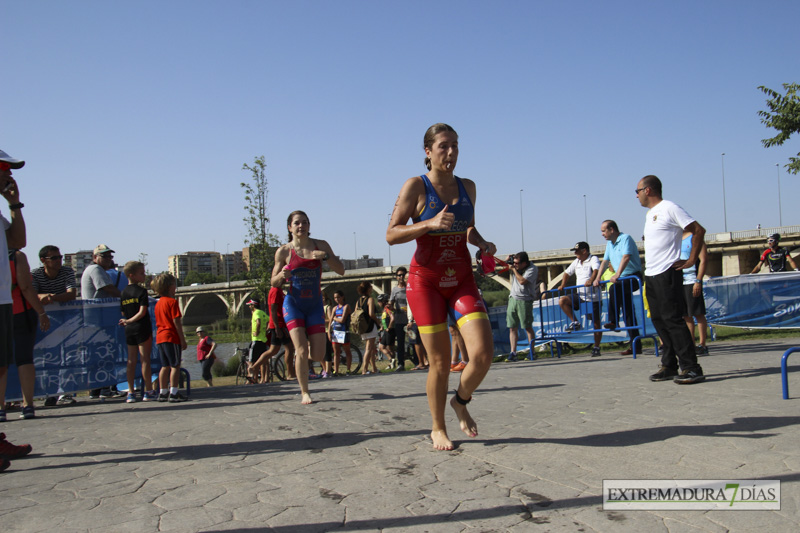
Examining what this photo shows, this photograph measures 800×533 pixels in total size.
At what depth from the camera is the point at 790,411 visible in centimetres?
468

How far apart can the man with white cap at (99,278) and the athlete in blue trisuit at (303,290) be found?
11.2ft

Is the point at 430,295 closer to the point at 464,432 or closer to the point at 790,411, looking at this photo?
the point at 464,432

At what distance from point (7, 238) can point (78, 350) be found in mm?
4355

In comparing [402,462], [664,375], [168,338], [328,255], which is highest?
[328,255]

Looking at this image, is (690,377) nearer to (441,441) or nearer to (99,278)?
(441,441)

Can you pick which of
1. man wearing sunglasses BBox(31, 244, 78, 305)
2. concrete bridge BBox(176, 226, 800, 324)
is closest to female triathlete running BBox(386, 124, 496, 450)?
man wearing sunglasses BBox(31, 244, 78, 305)

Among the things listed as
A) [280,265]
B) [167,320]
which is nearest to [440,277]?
[280,265]

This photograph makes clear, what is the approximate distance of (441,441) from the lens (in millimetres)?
4062

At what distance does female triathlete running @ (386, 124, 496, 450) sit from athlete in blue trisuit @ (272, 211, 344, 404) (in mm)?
2584

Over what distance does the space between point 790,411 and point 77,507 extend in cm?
468

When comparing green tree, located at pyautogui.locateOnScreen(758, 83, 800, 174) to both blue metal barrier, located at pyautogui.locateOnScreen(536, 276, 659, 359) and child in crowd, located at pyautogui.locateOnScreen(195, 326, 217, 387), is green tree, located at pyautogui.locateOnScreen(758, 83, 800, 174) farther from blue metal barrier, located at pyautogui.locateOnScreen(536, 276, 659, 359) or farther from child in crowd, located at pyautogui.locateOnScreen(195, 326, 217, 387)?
child in crowd, located at pyautogui.locateOnScreen(195, 326, 217, 387)

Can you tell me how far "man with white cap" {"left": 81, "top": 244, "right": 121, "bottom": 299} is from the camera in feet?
28.9

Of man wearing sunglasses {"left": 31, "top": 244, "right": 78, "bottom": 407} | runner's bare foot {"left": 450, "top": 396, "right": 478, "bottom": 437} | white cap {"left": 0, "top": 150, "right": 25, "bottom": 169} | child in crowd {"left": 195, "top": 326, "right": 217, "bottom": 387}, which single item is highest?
white cap {"left": 0, "top": 150, "right": 25, "bottom": 169}

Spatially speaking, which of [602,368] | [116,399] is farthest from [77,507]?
[602,368]
